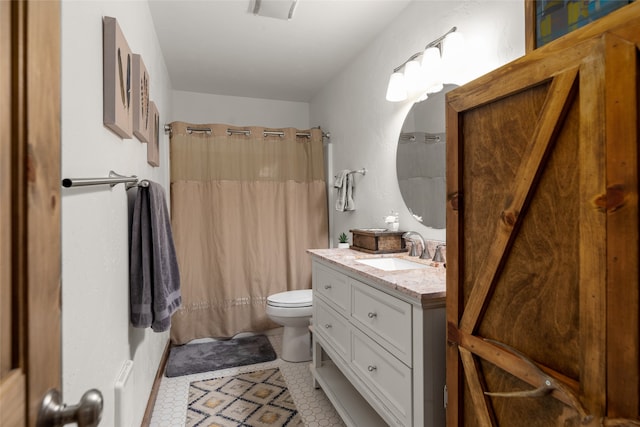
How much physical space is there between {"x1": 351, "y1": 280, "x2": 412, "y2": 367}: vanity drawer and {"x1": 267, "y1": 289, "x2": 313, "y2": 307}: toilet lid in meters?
1.05

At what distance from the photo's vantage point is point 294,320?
2.57m

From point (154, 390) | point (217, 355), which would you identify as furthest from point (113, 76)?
point (217, 355)

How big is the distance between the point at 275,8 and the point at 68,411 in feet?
6.90

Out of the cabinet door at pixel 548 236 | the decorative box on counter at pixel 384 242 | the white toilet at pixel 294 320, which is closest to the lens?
the cabinet door at pixel 548 236

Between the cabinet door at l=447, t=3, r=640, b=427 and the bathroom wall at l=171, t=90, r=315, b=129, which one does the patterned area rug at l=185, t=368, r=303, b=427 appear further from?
the bathroom wall at l=171, t=90, r=315, b=129

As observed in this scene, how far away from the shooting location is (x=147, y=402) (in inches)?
74.3

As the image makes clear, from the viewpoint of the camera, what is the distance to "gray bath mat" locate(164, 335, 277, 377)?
2.56m

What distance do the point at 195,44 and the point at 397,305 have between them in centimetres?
233

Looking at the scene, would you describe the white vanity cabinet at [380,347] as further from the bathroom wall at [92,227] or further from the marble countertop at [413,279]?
the bathroom wall at [92,227]

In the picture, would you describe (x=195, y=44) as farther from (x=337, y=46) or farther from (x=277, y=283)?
(x=277, y=283)

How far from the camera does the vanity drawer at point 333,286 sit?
65.2 inches

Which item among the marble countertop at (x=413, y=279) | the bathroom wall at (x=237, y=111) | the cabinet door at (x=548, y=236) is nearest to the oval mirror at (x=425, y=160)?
the marble countertop at (x=413, y=279)

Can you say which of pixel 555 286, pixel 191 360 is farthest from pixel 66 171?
pixel 191 360

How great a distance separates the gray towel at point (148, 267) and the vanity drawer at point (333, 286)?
0.80 metres
